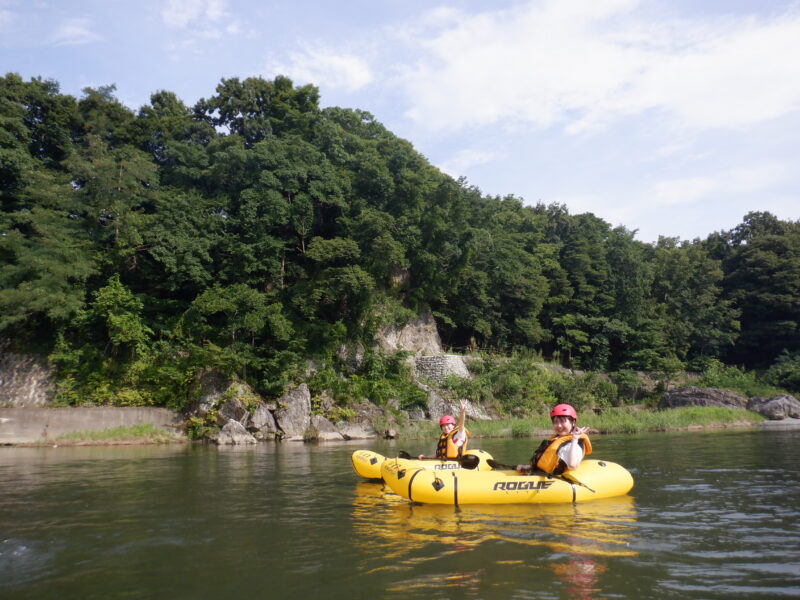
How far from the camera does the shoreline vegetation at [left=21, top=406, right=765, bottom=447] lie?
19.6 metres

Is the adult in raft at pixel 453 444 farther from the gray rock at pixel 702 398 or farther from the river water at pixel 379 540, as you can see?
the gray rock at pixel 702 398

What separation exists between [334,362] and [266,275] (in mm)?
5725

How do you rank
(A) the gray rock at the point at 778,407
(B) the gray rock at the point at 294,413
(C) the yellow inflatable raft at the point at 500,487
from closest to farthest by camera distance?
(C) the yellow inflatable raft at the point at 500,487, (B) the gray rock at the point at 294,413, (A) the gray rock at the point at 778,407

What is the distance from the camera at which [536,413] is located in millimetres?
27000

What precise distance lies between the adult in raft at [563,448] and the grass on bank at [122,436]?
53.9 ft

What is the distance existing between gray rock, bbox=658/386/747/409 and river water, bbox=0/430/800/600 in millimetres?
19865

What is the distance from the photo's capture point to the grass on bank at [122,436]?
19.3 meters

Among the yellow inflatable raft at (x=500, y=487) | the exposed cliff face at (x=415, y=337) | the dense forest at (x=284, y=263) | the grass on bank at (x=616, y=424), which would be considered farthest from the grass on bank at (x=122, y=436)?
the yellow inflatable raft at (x=500, y=487)

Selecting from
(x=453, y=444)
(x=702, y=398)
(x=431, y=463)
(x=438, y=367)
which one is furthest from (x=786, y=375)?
(x=431, y=463)

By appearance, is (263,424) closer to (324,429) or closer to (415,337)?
(324,429)

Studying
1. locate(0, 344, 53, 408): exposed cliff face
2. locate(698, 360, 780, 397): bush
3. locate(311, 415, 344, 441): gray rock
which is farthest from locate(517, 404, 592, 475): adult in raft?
locate(698, 360, 780, 397): bush

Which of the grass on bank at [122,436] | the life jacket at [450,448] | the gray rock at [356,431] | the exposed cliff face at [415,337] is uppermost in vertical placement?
the exposed cliff face at [415,337]

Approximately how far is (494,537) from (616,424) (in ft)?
59.9

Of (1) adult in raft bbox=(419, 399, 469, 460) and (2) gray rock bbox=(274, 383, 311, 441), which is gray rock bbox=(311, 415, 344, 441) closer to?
(2) gray rock bbox=(274, 383, 311, 441)
